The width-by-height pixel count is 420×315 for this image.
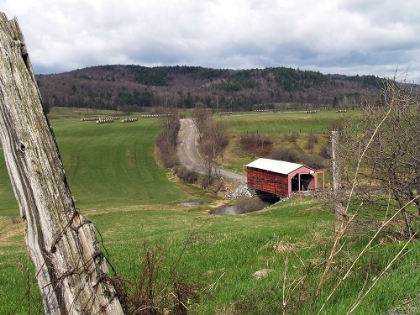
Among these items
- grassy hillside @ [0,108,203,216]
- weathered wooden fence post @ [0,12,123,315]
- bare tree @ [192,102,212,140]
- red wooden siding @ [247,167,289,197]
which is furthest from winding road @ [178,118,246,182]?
weathered wooden fence post @ [0,12,123,315]

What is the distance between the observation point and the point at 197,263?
27.3 feet

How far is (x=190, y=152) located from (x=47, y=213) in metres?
84.0

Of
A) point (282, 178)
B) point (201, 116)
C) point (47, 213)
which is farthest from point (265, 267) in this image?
point (201, 116)

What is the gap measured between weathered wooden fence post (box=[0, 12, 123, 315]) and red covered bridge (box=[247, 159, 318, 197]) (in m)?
44.0

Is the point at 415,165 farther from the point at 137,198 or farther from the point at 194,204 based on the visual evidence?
the point at 137,198

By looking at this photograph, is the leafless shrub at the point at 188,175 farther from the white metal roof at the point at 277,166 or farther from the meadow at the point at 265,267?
the meadow at the point at 265,267

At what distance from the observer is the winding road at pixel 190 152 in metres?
68.6

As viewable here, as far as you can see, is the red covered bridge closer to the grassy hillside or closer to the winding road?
the winding road

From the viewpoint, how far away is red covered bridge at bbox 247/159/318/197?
47.7m

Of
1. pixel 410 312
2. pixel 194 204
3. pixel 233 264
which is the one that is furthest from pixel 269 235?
pixel 194 204

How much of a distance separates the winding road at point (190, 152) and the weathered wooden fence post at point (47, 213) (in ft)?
194

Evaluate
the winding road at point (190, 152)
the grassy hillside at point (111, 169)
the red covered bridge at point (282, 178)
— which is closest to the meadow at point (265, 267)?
the red covered bridge at point (282, 178)

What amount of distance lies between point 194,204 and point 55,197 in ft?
156

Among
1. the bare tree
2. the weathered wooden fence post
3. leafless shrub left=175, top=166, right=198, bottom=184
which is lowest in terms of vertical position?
leafless shrub left=175, top=166, right=198, bottom=184
